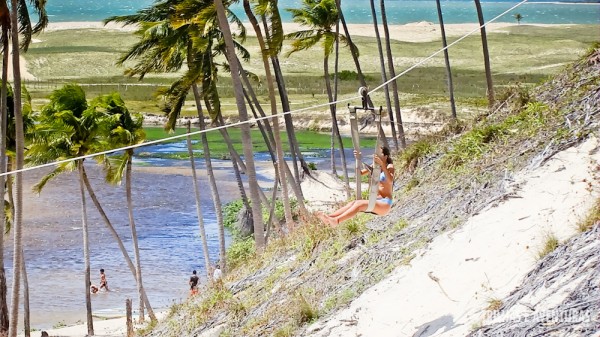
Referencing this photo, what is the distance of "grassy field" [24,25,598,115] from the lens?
101562mm

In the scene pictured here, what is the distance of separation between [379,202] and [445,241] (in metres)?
1.70

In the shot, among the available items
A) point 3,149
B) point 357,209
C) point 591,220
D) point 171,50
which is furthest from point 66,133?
point 591,220

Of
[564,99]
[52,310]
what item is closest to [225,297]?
[564,99]

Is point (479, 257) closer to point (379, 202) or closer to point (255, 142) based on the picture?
point (379, 202)

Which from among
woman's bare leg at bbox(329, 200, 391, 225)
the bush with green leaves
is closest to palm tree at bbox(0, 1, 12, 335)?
the bush with green leaves

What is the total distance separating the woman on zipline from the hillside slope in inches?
45.1

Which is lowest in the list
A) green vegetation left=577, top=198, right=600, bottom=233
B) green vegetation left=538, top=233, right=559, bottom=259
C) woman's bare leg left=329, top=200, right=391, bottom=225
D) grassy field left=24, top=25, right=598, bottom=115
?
grassy field left=24, top=25, right=598, bottom=115

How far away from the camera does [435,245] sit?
14.1m

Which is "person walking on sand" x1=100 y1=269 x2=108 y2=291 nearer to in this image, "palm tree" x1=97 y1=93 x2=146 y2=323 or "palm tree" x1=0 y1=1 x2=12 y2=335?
"palm tree" x1=97 y1=93 x2=146 y2=323

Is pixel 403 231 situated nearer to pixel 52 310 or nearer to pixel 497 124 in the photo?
pixel 497 124

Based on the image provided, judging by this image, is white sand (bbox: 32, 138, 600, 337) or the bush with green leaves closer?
white sand (bbox: 32, 138, 600, 337)

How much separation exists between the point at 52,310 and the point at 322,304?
2180cm

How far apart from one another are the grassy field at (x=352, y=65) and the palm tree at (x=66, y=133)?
→ 1819 inches

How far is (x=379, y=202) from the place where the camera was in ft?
41.9
